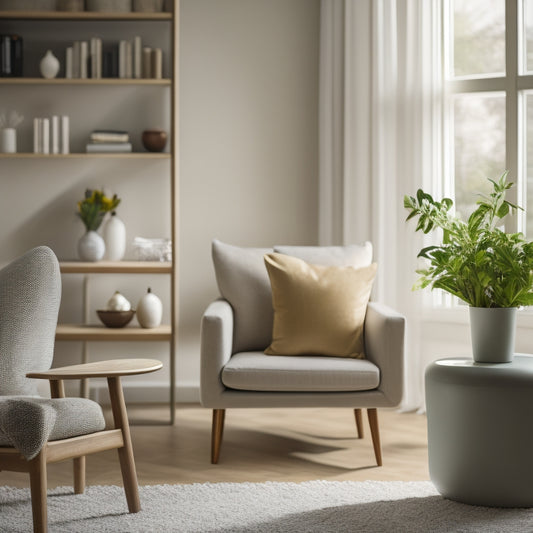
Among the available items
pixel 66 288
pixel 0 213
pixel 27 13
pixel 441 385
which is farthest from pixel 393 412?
pixel 27 13

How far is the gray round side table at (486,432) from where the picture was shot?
8.54ft

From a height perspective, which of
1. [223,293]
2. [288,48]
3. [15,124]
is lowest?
[223,293]

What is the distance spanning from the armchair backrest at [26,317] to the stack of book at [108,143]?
1.61 meters

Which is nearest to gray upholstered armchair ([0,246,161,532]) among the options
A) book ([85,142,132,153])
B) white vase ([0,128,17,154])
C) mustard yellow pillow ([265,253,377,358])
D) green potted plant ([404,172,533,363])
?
mustard yellow pillow ([265,253,377,358])

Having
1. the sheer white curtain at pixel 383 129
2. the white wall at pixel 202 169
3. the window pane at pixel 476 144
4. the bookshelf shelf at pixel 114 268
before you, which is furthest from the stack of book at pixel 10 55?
the window pane at pixel 476 144

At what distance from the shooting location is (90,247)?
13.9 ft

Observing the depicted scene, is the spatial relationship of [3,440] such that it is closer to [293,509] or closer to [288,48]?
[293,509]

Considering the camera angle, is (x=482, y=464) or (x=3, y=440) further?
Answer: (x=482, y=464)

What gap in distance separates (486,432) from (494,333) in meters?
0.34

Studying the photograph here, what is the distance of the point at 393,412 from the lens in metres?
4.35

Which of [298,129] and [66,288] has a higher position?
[298,129]

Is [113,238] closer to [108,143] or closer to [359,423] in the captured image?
[108,143]

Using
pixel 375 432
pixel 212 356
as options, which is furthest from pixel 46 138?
pixel 375 432

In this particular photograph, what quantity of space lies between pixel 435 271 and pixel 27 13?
270 cm
